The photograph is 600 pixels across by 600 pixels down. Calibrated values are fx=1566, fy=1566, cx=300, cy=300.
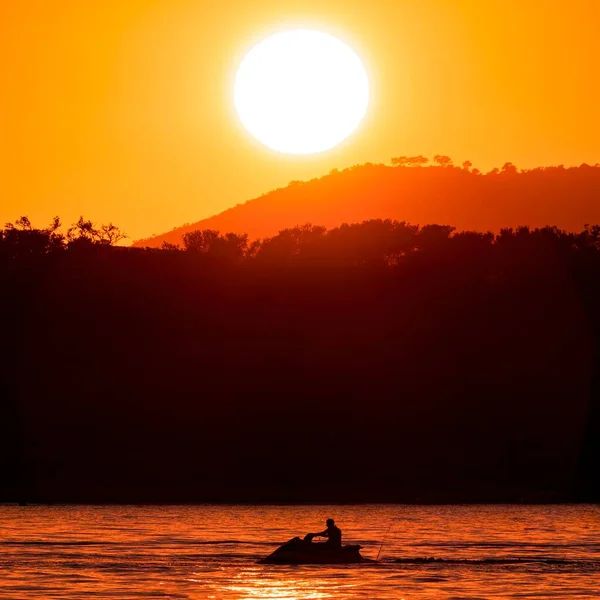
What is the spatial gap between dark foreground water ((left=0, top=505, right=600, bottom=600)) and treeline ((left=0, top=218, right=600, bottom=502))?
14188 mm

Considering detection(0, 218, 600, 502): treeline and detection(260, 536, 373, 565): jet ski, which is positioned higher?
detection(0, 218, 600, 502): treeline

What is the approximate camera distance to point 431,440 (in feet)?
380

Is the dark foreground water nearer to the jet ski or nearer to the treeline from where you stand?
the jet ski

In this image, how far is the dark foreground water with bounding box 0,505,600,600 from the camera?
53.0 m

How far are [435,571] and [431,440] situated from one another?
187ft

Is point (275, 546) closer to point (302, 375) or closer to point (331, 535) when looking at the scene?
point (331, 535)

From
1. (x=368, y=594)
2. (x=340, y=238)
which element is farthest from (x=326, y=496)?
(x=368, y=594)

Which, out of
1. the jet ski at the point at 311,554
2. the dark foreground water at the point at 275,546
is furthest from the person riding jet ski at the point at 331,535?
the dark foreground water at the point at 275,546

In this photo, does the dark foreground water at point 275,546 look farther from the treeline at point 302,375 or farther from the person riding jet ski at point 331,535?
the treeline at point 302,375

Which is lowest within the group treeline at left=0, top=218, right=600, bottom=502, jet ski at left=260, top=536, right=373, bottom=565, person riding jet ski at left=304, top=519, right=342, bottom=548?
jet ski at left=260, top=536, right=373, bottom=565

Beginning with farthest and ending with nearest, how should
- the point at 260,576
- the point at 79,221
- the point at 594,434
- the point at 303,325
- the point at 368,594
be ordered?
the point at 79,221 → the point at 303,325 → the point at 594,434 → the point at 260,576 → the point at 368,594

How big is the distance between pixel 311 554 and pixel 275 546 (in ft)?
33.3

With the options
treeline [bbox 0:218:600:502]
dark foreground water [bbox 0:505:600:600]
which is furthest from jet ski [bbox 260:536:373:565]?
treeline [bbox 0:218:600:502]

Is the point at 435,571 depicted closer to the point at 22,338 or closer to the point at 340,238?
the point at 22,338
